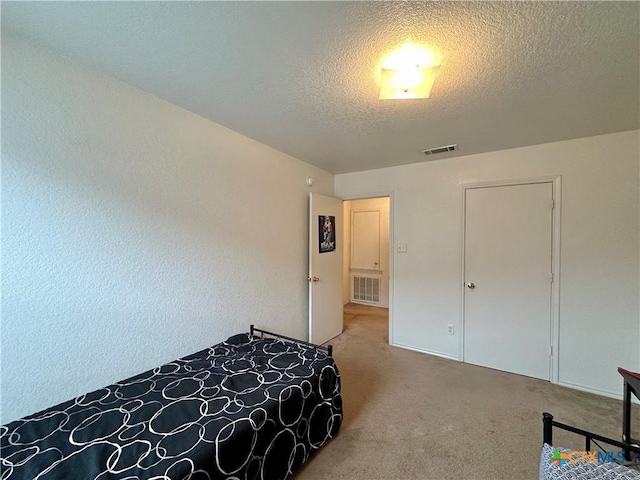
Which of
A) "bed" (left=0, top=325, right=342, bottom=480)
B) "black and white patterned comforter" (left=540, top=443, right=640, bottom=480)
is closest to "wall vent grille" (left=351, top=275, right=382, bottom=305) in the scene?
"bed" (left=0, top=325, right=342, bottom=480)

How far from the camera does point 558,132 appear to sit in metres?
2.35

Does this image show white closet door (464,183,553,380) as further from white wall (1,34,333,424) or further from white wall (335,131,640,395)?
white wall (1,34,333,424)

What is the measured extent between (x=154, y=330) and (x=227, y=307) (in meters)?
0.60

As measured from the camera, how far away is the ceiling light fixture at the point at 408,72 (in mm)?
1402

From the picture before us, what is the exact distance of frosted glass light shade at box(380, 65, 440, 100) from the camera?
1.47 m

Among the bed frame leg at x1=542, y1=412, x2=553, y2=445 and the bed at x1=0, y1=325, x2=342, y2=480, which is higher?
the bed frame leg at x1=542, y1=412, x2=553, y2=445

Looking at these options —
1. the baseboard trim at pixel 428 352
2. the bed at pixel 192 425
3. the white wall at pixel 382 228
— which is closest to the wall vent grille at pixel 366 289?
the white wall at pixel 382 228

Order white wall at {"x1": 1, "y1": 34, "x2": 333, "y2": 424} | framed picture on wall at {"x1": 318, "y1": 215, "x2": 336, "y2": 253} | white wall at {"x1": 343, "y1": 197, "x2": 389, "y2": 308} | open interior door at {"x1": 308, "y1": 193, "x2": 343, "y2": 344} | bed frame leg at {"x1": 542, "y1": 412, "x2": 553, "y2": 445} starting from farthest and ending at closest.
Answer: white wall at {"x1": 343, "y1": 197, "x2": 389, "y2": 308} < framed picture on wall at {"x1": 318, "y1": 215, "x2": 336, "y2": 253} < open interior door at {"x1": 308, "y1": 193, "x2": 343, "y2": 344} < white wall at {"x1": 1, "y1": 34, "x2": 333, "y2": 424} < bed frame leg at {"x1": 542, "y1": 412, "x2": 553, "y2": 445}

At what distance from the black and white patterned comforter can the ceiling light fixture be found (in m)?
1.82

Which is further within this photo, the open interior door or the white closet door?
the open interior door

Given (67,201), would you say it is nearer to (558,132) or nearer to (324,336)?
(324,336)

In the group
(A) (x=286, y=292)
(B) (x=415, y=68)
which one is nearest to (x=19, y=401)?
(A) (x=286, y=292)

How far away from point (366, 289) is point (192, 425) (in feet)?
15.3

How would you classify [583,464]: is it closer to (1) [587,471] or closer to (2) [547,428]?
(1) [587,471]
